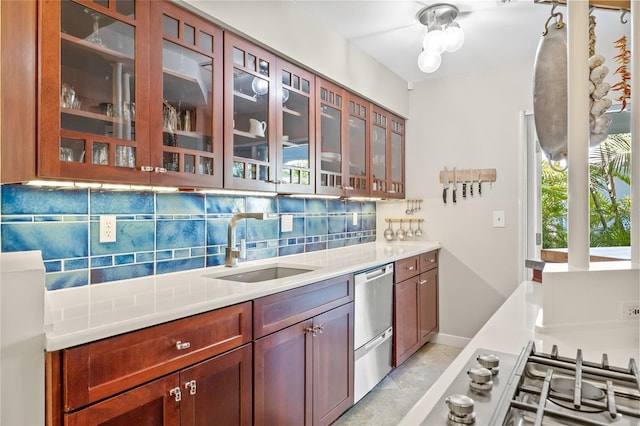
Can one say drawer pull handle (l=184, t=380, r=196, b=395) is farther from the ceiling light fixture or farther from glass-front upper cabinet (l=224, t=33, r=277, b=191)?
the ceiling light fixture

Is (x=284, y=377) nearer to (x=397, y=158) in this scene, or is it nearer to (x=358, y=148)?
(x=358, y=148)

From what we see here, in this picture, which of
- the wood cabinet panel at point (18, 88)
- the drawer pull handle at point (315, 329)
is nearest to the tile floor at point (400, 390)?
the drawer pull handle at point (315, 329)

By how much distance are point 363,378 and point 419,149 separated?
219cm

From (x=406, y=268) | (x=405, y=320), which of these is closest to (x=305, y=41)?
(x=406, y=268)

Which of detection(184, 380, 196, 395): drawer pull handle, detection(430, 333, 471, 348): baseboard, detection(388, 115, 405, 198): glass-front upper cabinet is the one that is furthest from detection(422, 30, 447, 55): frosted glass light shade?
detection(430, 333, 471, 348): baseboard

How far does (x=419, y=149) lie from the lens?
3.67m

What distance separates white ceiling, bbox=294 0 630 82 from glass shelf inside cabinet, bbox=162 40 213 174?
886 mm

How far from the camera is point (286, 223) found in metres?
2.60

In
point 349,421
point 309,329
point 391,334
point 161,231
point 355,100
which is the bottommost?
point 349,421

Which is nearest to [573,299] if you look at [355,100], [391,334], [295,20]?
[391,334]

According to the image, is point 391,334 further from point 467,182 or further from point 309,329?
point 467,182

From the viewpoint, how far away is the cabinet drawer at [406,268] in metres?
2.76

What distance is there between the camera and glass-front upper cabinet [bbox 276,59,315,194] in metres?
2.13

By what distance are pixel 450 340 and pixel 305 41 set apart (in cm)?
280
